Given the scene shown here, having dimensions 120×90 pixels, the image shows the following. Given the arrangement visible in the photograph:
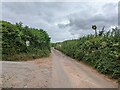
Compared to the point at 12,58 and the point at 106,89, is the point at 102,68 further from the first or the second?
the point at 12,58

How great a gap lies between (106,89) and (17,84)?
4166 millimetres

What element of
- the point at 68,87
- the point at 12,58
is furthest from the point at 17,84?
the point at 12,58

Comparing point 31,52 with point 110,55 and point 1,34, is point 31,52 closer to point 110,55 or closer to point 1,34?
point 1,34

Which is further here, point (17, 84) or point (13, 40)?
point (13, 40)

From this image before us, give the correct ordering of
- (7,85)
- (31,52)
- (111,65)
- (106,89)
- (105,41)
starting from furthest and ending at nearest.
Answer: (31,52) → (105,41) → (111,65) → (106,89) → (7,85)

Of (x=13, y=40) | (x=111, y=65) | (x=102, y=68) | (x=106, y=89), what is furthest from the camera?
(x=13, y=40)

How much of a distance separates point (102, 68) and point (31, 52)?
12.1 metres

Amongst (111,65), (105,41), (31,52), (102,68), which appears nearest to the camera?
(111,65)

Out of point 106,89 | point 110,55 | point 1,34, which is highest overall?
point 1,34

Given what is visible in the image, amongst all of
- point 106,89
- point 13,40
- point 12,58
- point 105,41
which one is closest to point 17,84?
point 106,89

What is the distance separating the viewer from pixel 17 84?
32.7 ft

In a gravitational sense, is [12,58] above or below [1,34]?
below

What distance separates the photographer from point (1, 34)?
21.4 metres

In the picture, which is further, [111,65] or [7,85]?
[111,65]
